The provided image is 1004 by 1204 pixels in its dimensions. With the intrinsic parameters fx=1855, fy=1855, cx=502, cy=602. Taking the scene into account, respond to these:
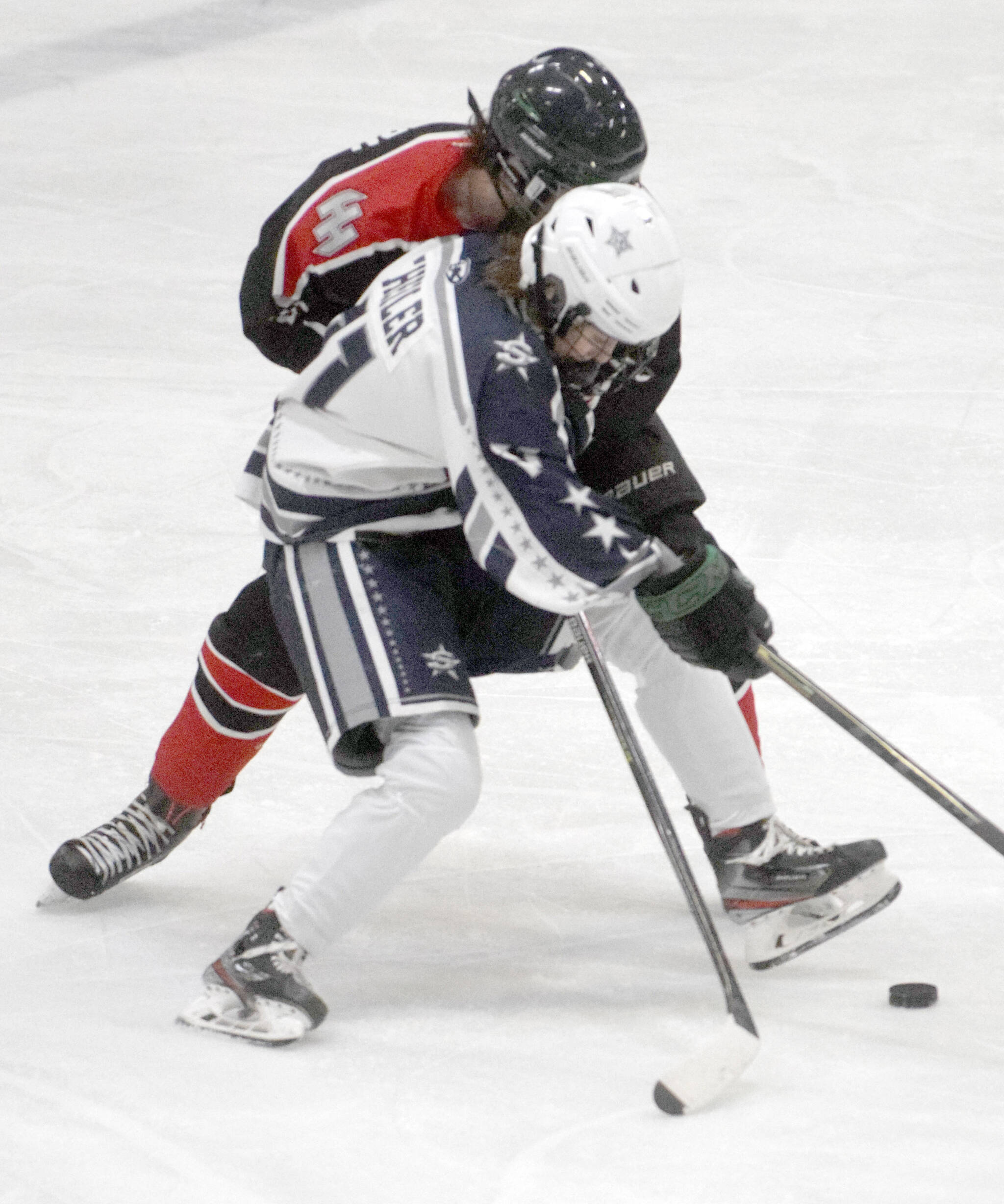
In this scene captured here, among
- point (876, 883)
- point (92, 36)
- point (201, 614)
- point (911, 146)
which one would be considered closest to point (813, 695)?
point (876, 883)

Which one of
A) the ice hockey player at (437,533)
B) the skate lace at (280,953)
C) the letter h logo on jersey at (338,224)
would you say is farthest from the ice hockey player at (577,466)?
the skate lace at (280,953)

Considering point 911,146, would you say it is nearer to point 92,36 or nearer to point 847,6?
point 847,6

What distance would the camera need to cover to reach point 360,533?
83.7 inches

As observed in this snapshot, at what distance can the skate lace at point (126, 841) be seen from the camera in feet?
7.80

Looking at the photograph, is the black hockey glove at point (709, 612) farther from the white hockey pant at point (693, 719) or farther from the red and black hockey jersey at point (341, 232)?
the red and black hockey jersey at point (341, 232)

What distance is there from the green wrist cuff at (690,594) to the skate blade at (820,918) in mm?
428

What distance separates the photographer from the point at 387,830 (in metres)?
2.03

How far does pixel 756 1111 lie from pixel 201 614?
1.55 meters

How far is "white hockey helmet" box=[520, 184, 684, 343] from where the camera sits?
75.7 inches

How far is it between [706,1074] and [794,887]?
1.30 feet

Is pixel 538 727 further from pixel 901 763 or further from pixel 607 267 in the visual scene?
pixel 607 267

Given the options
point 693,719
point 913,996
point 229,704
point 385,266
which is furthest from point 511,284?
point 913,996

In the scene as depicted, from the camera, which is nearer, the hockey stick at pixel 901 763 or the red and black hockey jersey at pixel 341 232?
the hockey stick at pixel 901 763

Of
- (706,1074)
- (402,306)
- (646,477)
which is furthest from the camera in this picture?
(646,477)
